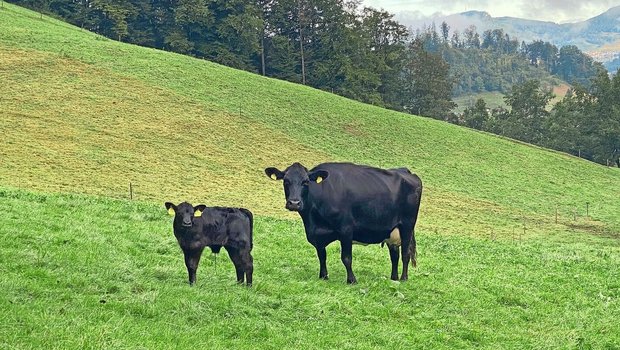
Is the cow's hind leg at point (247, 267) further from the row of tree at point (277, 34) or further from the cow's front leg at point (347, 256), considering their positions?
the row of tree at point (277, 34)

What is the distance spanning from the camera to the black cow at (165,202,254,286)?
11.2 meters

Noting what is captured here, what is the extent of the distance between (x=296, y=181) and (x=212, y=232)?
2233 millimetres

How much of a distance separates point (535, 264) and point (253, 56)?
265 feet

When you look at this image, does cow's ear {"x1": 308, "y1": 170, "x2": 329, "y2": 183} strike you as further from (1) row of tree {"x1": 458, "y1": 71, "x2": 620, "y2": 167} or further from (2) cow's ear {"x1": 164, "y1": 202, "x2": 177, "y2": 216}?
(1) row of tree {"x1": 458, "y1": 71, "x2": 620, "y2": 167}

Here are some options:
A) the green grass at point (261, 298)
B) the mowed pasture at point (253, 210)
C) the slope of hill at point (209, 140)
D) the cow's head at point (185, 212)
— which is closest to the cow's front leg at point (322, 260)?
the mowed pasture at point (253, 210)

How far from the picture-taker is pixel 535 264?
64.2 feet

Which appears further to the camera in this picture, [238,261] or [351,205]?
[351,205]

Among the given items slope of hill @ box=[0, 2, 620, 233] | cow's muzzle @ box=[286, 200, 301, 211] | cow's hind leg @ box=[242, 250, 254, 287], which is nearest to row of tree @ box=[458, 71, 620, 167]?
slope of hill @ box=[0, 2, 620, 233]

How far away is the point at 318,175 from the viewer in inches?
516

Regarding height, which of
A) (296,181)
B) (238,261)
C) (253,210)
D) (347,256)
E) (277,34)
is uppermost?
(277,34)

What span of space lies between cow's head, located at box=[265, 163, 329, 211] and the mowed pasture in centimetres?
184

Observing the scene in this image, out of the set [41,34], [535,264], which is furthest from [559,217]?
[41,34]

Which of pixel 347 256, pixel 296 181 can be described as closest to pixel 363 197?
pixel 347 256

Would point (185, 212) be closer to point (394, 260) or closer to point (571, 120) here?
point (394, 260)
